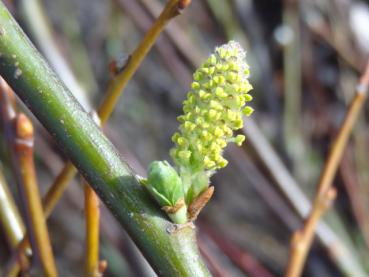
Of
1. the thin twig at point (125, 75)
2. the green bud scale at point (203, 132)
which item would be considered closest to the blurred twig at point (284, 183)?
the thin twig at point (125, 75)

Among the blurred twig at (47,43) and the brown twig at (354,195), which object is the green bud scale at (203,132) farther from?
the brown twig at (354,195)

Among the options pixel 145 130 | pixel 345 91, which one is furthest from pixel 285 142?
pixel 145 130

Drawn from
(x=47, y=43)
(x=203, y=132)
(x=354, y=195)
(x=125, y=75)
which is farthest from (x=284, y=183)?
(x=203, y=132)

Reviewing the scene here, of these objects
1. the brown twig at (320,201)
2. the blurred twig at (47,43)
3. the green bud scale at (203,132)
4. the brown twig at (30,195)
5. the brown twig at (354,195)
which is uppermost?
the blurred twig at (47,43)

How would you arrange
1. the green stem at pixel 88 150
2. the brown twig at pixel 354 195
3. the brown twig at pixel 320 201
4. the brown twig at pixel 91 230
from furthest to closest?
1. the brown twig at pixel 354 195
2. the brown twig at pixel 320 201
3. the brown twig at pixel 91 230
4. the green stem at pixel 88 150

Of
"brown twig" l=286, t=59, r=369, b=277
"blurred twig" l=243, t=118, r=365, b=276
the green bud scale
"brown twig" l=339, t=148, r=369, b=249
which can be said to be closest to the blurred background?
"brown twig" l=339, t=148, r=369, b=249

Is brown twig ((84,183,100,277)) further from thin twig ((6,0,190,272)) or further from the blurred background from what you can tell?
the blurred background
